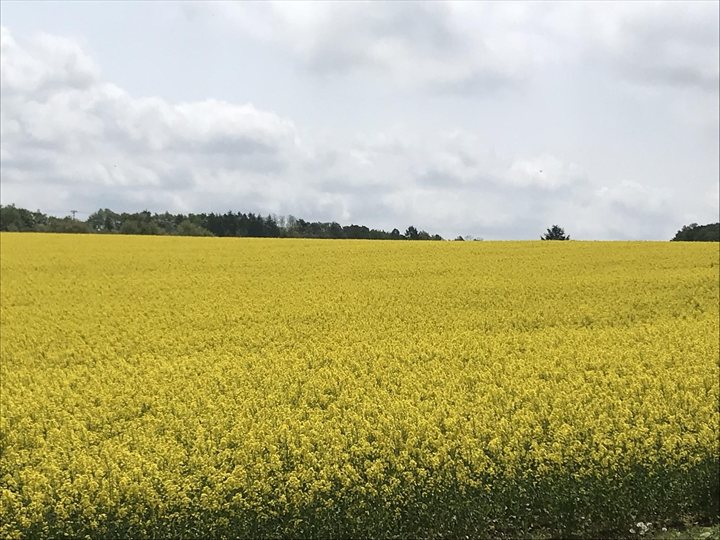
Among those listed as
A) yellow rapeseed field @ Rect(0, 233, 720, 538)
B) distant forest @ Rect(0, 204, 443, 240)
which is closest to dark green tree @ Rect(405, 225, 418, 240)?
distant forest @ Rect(0, 204, 443, 240)

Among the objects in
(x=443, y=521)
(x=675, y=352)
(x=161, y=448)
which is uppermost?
(x=675, y=352)

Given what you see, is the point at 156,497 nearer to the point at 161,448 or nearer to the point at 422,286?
the point at 161,448

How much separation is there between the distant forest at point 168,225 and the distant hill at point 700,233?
63.2ft

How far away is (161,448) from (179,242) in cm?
2109

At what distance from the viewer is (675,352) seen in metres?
9.97

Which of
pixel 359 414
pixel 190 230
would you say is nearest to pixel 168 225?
pixel 190 230

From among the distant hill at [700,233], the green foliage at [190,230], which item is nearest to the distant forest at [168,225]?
the green foliage at [190,230]

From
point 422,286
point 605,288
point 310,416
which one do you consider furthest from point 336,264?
point 310,416

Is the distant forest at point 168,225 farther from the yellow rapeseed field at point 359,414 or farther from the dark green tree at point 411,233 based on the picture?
the yellow rapeseed field at point 359,414

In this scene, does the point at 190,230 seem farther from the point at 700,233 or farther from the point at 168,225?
the point at 700,233

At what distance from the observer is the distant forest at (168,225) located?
44.8 meters

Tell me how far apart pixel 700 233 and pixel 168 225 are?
112ft

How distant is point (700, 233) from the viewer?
39.8 m

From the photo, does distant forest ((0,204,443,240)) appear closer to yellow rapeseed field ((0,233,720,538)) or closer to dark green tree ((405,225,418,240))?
dark green tree ((405,225,418,240))
